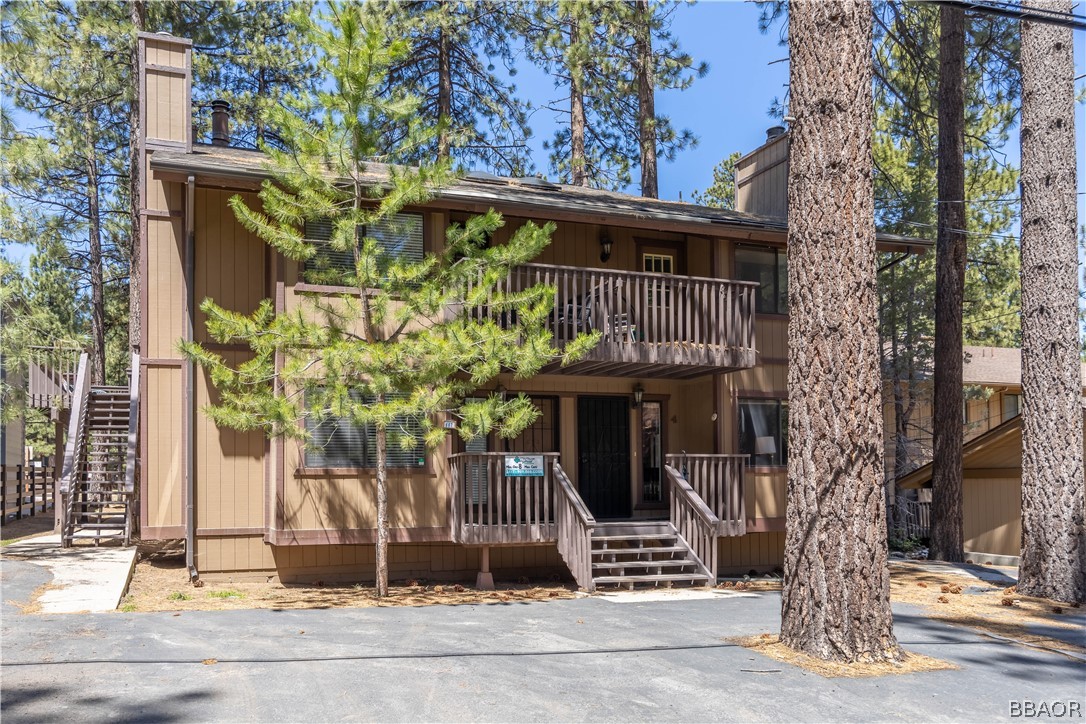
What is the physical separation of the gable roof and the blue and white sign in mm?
3475

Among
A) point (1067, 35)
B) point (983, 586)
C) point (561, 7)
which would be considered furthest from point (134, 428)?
point (1067, 35)

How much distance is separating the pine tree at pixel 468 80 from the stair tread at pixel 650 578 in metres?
11.9

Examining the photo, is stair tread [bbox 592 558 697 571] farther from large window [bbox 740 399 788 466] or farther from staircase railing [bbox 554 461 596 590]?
large window [bbox 740 399 788 466]

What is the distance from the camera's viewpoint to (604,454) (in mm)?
14742

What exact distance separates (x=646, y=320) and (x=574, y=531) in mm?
3062

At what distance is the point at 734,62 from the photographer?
68.8ft

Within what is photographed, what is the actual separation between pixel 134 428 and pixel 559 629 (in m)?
9.41

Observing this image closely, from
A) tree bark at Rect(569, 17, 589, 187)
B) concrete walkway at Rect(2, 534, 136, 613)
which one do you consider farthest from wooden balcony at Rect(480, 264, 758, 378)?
tree bark at Rect(569, 17, 589, 187)

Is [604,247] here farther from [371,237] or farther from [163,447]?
[163,447]

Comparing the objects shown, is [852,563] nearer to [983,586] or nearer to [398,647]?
[398,647]

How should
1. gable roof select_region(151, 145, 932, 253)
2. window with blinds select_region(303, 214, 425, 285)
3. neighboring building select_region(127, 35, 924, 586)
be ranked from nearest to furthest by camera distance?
window with blinds select_region(303, 214, 425, 285)
gable roof select_region(151, 145, 932, 253)
neighboring building select_region(127, 35, 924, 586)

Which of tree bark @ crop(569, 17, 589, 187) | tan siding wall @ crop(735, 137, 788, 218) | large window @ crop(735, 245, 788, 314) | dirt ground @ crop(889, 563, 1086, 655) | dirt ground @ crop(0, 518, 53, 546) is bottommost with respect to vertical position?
dirt ground @ crop(0, 518, 53, 546)

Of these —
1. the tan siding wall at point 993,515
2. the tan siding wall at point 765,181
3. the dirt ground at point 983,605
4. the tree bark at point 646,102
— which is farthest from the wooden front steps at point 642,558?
the tree bark at point 646,102

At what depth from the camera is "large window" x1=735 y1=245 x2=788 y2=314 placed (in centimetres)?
1504
